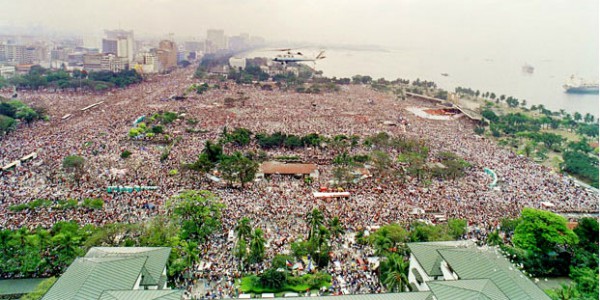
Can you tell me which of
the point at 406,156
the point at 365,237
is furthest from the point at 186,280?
the point at 406,156

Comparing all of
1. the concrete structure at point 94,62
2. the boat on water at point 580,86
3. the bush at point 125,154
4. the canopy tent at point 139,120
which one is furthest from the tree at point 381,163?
the boat on water at point 580,86

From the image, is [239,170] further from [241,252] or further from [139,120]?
[139,120]

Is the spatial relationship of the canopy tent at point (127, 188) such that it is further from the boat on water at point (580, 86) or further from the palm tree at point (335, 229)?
the boat on water at point (580, 86)

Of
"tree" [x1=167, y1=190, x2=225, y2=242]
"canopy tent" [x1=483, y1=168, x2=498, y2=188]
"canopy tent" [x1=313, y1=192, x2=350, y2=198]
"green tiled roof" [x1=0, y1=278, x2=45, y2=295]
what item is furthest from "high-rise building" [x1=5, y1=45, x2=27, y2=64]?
"canopy tent" [x1=483, y1=168, x2=498, y2=188]

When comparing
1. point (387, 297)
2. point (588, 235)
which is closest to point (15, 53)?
point (387, 297)

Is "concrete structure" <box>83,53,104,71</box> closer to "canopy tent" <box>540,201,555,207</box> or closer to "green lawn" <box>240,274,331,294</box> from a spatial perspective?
"green lawn" <box>240,274,331,294</box>

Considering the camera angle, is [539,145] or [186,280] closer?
[186,280]

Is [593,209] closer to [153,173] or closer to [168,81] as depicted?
[153,173]
